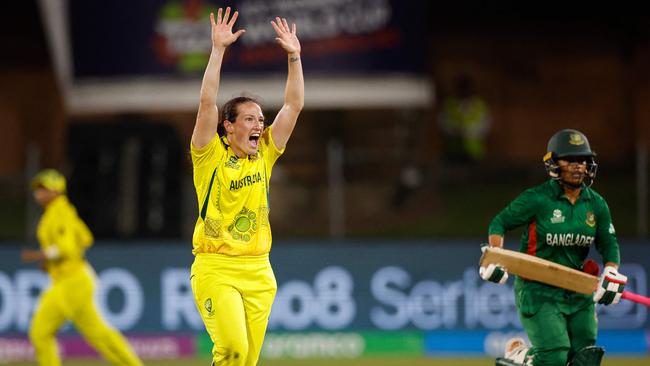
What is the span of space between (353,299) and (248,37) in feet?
20.6

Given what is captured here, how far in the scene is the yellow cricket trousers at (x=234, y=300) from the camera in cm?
820

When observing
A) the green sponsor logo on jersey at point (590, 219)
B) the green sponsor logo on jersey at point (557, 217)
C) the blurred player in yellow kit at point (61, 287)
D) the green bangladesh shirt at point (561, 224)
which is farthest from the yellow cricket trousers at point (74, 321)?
the green sponsor logo on jersey at point (590, 219)

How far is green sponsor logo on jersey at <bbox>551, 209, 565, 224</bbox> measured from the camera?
30.3ft

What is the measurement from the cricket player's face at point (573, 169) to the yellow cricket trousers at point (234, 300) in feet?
7.93

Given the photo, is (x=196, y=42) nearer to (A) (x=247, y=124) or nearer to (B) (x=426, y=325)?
(B) (x=426, y=325)

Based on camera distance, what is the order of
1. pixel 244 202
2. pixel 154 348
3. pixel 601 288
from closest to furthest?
pixel 244 202
pixel 601 288
pixel 154 348

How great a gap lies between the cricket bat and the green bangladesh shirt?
27 centimetres

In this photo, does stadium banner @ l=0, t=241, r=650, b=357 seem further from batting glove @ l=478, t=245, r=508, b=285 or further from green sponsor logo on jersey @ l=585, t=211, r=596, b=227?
batting glove @ l=478, t=245, r=508, b=285

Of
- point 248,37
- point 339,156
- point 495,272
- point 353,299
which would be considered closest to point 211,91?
point 495,272

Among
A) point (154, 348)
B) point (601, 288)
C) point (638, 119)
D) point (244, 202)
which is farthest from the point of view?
point (638, 119)

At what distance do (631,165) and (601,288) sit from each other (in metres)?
14.0

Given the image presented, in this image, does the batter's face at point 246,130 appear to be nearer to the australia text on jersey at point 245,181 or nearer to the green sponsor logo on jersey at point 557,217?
the australia text on jersey at point 245,181

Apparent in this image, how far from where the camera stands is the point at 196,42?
20609 mm

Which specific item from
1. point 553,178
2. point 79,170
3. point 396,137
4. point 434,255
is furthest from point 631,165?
point 553,178
